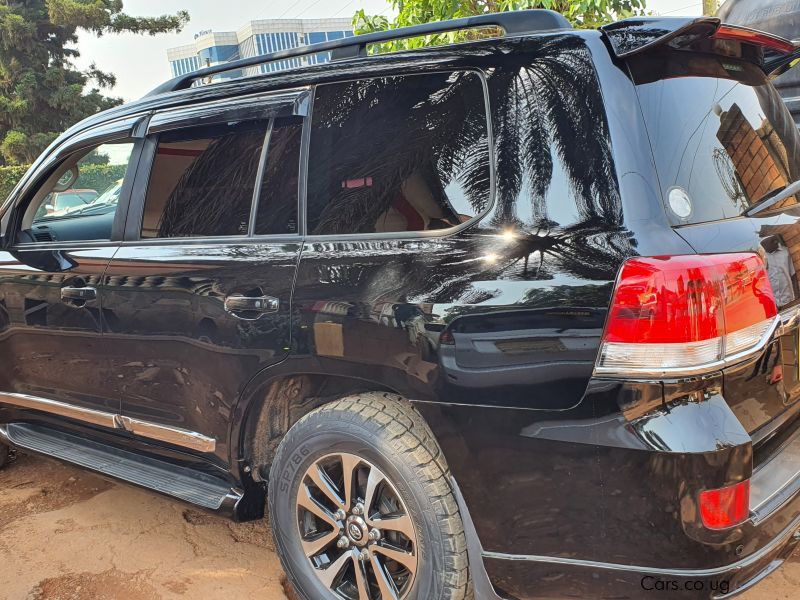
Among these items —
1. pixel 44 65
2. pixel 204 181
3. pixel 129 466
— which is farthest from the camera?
pixel 44 65

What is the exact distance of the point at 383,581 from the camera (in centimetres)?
209

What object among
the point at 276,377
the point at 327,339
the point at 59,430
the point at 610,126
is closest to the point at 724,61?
the point at 610,126

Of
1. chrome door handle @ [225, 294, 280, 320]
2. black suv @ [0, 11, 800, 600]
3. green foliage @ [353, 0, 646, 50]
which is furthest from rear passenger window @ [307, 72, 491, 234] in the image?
green foliage @ [353, 0, 646, 50]

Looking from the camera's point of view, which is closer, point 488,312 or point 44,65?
point 488,312

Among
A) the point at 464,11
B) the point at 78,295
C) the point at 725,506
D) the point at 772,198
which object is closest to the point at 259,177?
the point at 78,295

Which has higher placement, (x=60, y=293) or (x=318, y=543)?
(x=60, y=293)

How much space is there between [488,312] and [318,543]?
1.01 metres

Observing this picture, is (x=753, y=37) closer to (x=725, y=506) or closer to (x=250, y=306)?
(x=725, y=506)

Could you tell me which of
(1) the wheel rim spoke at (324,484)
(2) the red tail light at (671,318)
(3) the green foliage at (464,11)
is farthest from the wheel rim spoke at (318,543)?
(3) the green foliage at (464,11)

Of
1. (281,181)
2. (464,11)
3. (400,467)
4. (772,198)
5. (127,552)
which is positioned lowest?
(127,552)

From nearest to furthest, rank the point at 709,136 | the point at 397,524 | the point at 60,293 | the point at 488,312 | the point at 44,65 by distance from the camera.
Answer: the point at 488,312 → the point at 709,136 → the point at 397,524 → the point at 60,293 → the point at 44,65

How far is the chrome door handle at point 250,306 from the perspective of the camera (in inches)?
88.4

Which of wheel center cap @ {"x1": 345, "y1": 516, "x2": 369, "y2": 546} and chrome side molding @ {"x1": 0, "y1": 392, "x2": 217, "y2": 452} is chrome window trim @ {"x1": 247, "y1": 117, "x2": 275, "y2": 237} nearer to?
chrome side molding @ {"x1": 0, "y1": 392, "x2": 217, "y2": 452}

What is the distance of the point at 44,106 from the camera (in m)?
27.5
